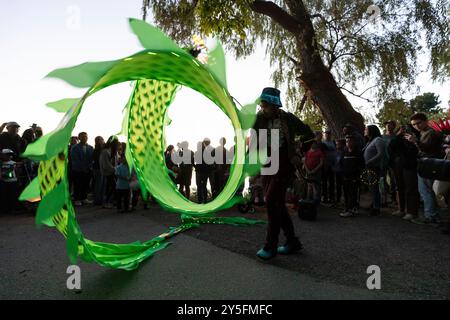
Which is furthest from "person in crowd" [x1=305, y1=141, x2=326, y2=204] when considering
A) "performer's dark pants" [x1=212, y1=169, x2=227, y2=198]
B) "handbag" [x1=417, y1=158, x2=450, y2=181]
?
"handbag" [x1=417, y1=158, x2=450, y2=181]

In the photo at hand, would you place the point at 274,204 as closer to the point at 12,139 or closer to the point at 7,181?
the point at 7,181

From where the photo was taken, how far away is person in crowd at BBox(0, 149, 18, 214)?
778 cm

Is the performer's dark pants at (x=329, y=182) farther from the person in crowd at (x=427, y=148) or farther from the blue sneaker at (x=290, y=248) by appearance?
the blue sneaker at (x=290, y=248)

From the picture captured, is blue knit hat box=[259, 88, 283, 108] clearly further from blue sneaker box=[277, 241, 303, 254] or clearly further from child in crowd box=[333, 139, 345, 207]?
child in crowd box=[333, 139, 345, 207]

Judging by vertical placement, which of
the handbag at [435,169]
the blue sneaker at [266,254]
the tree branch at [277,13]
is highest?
the tree branch at [277,13]

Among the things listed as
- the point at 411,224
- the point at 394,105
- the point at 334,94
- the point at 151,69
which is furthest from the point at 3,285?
the point at 394,105

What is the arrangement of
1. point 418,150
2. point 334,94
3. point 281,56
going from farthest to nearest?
point 281,56 → point 334,94 → point 418,150

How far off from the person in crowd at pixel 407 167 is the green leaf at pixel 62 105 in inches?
234

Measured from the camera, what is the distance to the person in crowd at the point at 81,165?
9.09 m

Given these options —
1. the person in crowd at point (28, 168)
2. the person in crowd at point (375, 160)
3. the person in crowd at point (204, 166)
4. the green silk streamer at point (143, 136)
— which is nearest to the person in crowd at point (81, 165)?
the person in crowd at point (28, 168)

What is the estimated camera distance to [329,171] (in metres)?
8.90

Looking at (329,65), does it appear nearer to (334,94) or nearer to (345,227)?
(334,94)
